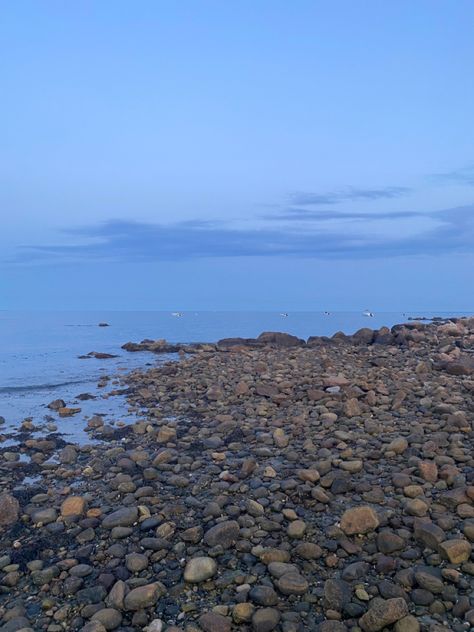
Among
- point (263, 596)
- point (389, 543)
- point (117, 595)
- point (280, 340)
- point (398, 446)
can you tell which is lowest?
point (280, 340)

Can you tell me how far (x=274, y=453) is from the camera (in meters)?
6.81

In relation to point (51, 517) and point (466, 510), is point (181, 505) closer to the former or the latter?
point (51, 517)

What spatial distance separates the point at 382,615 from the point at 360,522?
1.12m

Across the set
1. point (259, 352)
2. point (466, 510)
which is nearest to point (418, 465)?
point (466, 510)

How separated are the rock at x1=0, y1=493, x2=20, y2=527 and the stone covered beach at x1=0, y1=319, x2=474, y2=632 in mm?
14

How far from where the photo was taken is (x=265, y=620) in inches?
135

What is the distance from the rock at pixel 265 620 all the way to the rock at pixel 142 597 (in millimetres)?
772

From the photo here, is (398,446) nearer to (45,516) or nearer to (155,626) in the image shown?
(155,626)

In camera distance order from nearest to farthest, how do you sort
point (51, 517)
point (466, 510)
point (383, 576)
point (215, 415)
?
point (383, 576) → point (466, 510) → point (51, 517) → point (215, 415)

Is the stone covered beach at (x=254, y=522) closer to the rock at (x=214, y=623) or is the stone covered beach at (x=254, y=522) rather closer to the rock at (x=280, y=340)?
the rock at (x=214, y=623)

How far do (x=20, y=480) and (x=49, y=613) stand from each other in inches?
132

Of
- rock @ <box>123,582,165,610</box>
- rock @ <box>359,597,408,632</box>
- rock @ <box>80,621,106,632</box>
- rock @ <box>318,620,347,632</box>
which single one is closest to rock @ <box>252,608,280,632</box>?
rock @ <box>318,620,347,632</box>

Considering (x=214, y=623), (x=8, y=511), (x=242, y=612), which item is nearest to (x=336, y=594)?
(x=242, y=612)

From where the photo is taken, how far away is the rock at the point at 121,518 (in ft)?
16.2
